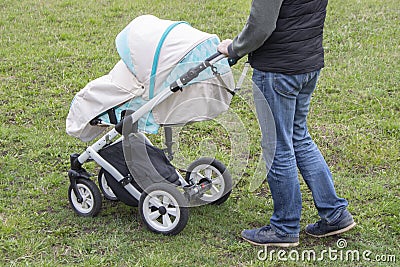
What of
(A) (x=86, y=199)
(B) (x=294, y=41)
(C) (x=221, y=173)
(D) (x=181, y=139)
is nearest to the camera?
(B) (x=294, y=41)

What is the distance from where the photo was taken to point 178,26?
3.96m

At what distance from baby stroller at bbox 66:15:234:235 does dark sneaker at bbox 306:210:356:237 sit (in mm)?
674

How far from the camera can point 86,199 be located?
14.3 ft

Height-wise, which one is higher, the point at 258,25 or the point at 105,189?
the point at 258,25

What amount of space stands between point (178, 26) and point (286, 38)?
0.73 meters

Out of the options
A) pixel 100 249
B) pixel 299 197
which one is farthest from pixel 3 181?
pixel 299 197

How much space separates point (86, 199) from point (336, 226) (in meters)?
1.61

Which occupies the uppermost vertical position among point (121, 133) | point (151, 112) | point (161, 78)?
point (161, 78)

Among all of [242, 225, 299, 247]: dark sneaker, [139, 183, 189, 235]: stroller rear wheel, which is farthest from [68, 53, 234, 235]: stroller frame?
[242, 225, 299, 247]: dark sneaker

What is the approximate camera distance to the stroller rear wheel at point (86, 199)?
426cm

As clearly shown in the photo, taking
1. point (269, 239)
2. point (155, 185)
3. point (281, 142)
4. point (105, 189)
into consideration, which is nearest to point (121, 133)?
point (155, 185)

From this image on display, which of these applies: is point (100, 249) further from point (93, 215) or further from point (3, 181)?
point (3, 181)

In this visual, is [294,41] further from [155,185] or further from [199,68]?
[155,185]

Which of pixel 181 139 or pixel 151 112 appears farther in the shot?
pixel 181 139
